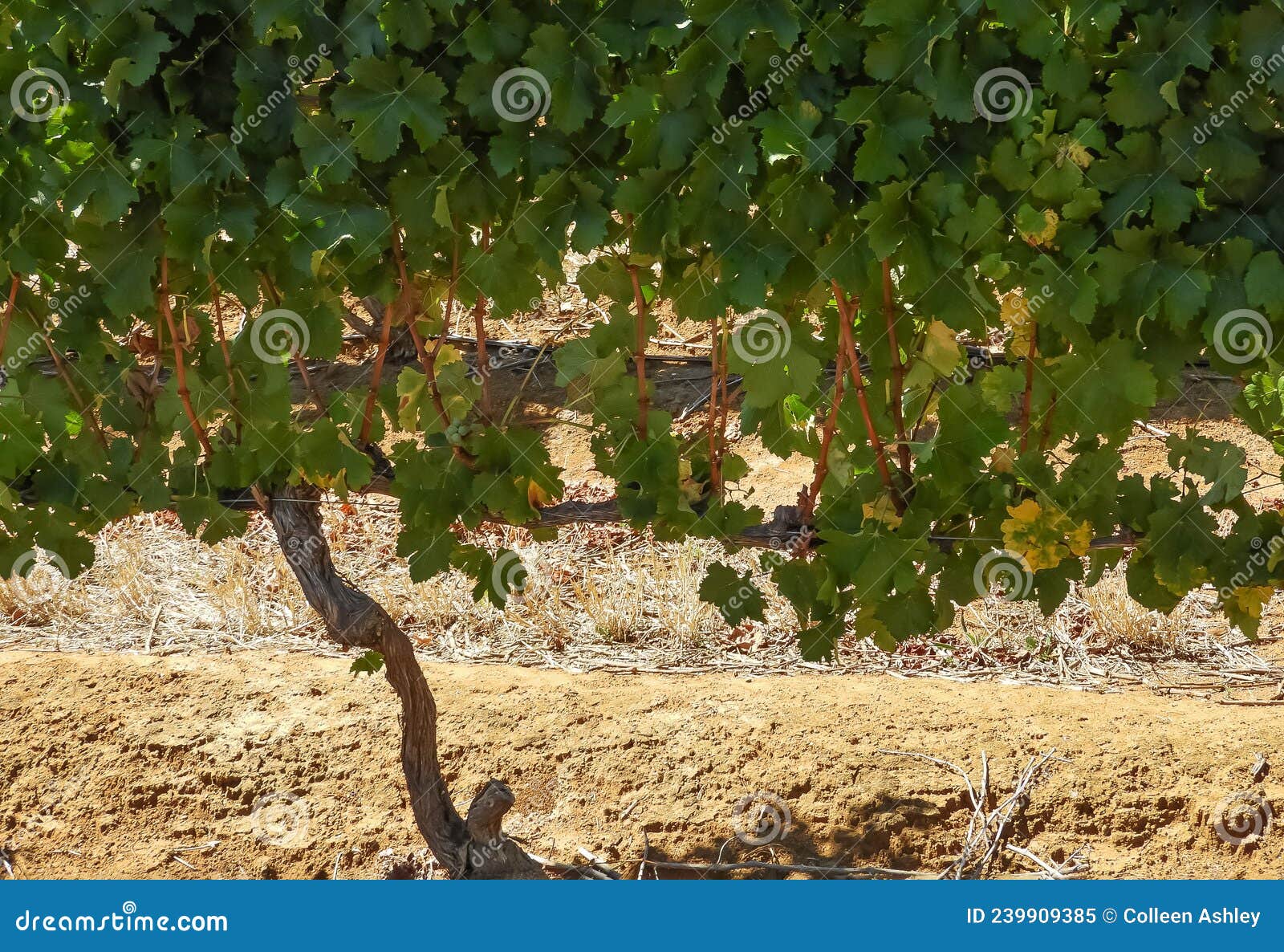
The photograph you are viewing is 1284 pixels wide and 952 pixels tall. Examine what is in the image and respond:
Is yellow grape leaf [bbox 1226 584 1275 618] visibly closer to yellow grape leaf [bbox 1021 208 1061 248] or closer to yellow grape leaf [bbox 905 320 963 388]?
yellow grape leaf [bbox 905 320 963 388]

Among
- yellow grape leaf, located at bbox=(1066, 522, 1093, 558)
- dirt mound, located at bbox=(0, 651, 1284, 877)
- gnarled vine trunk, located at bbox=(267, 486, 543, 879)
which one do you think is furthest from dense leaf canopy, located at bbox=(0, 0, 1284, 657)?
dirt mound, located at bbox=(0, 651, 1284, 877)

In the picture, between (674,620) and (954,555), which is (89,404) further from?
(674,620)

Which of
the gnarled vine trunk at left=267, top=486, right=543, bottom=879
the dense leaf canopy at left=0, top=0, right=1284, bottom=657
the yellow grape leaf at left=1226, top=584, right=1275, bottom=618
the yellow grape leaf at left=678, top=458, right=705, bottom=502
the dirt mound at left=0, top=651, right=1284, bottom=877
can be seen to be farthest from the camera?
the dirt mound at left=0, top=651, right=1284, bottom=877

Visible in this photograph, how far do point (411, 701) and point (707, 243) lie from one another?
1.49 meters

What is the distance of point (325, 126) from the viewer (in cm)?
237

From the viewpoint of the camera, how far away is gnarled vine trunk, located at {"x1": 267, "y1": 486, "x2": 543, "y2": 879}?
3051mm

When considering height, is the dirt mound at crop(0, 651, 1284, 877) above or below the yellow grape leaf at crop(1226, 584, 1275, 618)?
below

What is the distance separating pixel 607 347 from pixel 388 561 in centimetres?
316

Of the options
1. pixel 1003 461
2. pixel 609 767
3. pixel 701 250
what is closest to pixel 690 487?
pixel 701 250

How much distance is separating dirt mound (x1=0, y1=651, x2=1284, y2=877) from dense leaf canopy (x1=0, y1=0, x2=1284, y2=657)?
1.41 m

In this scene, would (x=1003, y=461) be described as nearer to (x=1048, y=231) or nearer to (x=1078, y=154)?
(x=1048, y=231)

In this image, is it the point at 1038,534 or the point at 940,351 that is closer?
the point at 1038,534

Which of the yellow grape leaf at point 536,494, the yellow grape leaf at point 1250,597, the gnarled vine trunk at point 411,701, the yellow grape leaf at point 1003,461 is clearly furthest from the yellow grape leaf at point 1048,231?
the gnarled vine trunk at point 411,701

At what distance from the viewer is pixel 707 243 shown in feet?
7.97
